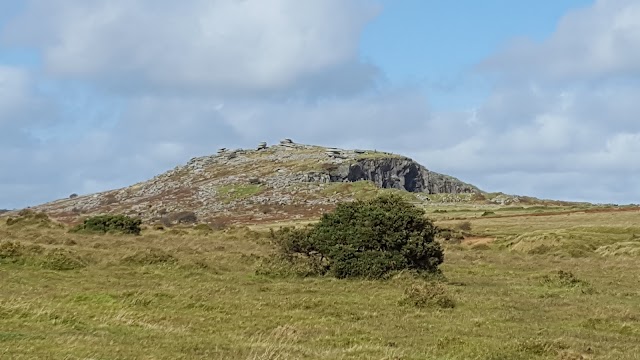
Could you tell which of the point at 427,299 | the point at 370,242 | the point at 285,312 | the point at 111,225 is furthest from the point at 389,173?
the point at 285,312

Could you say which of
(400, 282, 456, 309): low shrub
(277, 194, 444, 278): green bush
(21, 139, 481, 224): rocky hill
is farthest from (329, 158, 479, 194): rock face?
(400, 282, 456, 309): low shrub

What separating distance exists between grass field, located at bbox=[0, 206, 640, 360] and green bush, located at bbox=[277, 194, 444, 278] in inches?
49.2

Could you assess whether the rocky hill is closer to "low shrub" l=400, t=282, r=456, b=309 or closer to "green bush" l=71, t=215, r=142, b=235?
"green bush" l=71, t=215, r=142, b=235

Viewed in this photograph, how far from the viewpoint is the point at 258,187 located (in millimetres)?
141000

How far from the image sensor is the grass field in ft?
43.8

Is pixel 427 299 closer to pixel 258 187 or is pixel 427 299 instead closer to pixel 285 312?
pixel 285 312

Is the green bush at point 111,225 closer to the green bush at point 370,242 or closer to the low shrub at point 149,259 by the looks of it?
the low shrub at point 149,259

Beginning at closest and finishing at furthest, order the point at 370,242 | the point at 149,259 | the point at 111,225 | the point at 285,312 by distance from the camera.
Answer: the point at 285,312, the point at 370,242, the point at 149,259, the point at 111,225

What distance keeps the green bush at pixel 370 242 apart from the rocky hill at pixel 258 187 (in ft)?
230

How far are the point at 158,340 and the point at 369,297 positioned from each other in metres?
11.2

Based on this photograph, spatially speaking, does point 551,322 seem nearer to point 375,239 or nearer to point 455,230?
point 375,239

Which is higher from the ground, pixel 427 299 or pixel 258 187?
pixel 258 187

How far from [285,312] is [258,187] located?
401ft

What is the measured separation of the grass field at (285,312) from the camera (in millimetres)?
13352
